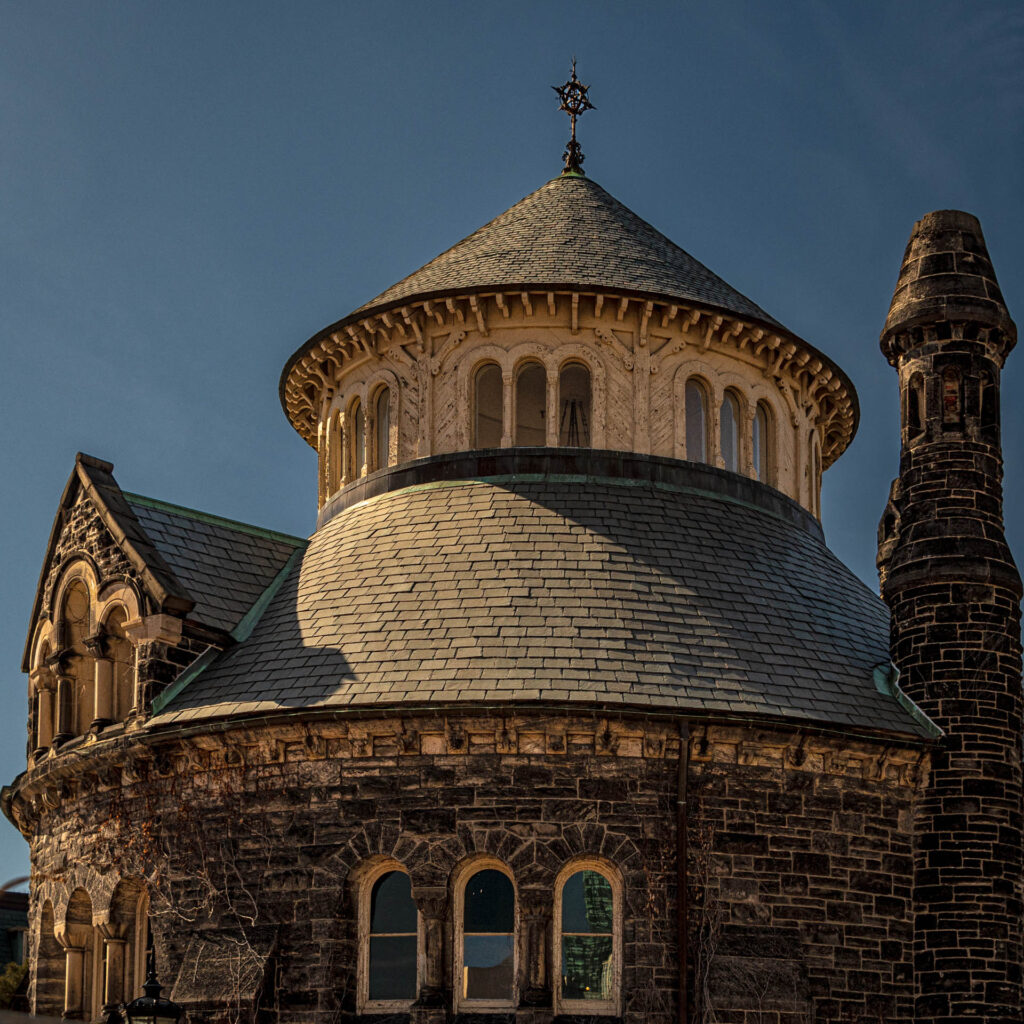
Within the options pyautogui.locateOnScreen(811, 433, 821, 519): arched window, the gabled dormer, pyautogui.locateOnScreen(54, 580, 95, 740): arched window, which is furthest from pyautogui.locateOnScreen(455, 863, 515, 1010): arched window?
pyautogui.locateOnScreen(811, 433, 821, 519): arched window

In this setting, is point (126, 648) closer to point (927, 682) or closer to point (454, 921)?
point (454, 921)

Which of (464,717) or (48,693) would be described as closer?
(464,717)

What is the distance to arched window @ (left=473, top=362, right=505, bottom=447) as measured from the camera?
1128 inches

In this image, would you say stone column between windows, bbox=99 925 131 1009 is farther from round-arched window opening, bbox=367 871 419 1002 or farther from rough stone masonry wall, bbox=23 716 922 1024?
round-arched window opening, bbox=367 871 419 1002

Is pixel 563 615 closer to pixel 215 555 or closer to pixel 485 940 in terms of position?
pixel 485 940

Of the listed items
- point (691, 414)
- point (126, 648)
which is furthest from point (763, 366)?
point (126, 648)

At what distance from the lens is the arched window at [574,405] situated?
28.6 meters

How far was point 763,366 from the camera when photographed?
29.6m

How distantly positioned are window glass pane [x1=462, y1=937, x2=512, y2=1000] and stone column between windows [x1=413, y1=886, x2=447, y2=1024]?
380 millimetres

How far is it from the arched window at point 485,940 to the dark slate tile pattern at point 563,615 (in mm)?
2257

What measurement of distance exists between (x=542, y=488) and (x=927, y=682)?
5.94m

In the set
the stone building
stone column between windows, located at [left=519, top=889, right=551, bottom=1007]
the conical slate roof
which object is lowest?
stone column between windows, located at [left=519, top=889, right=551, bottom=1007]

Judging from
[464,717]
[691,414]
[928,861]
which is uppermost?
[691,414]

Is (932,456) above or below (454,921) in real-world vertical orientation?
above
